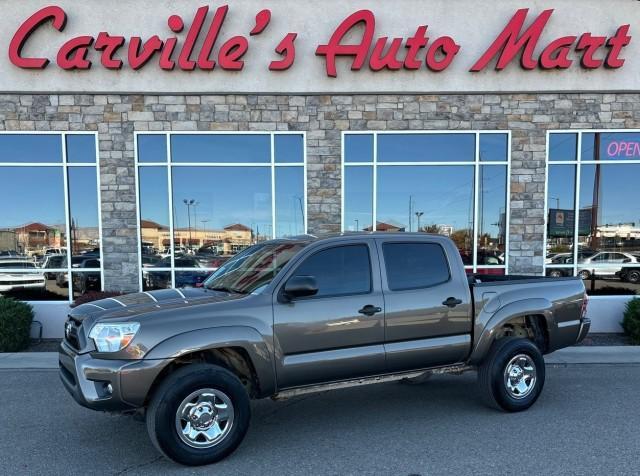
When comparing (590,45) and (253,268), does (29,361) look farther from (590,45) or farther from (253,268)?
(590,45)

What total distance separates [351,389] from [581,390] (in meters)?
2.75

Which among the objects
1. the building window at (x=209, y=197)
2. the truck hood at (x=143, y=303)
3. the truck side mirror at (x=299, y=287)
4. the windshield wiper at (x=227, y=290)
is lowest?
the truck hood at (x=143, y=303)

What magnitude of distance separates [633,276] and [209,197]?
8.90 m

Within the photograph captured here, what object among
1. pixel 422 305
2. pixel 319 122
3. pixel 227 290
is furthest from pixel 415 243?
pixel 319 122

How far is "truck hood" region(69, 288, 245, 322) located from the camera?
12.2 ft

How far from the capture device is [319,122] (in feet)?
29.1

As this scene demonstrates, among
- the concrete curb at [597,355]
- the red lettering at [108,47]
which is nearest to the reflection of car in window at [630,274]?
the concrete curb at [597,355]

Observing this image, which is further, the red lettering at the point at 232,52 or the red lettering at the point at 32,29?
the red lettering at the point at 232,52

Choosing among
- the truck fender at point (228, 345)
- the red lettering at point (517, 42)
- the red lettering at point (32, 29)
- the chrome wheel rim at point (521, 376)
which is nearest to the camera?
the truck fender at point (228, 345)

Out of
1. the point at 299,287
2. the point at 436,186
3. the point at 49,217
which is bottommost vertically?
the point at 299,287

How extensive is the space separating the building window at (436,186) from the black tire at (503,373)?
4.58 meters

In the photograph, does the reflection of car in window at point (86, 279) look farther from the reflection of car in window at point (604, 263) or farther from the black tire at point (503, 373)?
the reflection of car in window at point (604, 263)

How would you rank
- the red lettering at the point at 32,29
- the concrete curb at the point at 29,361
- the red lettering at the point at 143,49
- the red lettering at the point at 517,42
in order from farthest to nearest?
the red lettering at the point at 517,42 < the red lettering at the point at 143,49 < the red lettering at the point at 32,29 < the concrete curb at the point at 29,361

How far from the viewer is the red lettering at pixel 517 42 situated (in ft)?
28.1
